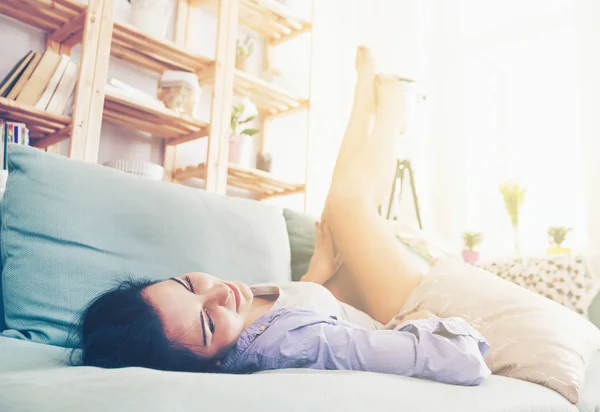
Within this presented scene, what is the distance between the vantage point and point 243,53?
286 centimetres

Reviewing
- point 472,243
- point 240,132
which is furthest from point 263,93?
point 472,243

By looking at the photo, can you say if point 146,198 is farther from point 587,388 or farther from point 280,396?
point 587,388

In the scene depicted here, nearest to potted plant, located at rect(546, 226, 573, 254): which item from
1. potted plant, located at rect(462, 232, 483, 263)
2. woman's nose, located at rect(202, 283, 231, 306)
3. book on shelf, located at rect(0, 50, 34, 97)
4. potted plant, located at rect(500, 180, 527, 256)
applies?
potted plant, located at rect(500, 180, 527, 256)

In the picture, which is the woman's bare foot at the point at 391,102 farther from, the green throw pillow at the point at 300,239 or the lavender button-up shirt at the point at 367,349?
the lavender button-up shirt at the point at 367,349

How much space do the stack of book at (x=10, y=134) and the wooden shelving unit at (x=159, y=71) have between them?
41mm

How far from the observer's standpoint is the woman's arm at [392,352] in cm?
75

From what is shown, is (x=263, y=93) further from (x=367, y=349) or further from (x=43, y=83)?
(x=367, y=349)

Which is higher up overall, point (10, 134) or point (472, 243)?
point (10, 134)

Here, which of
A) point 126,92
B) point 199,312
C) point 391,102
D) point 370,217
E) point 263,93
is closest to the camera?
point 199,312

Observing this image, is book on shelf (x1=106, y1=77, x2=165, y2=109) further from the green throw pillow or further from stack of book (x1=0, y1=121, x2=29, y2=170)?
the green throw pillow

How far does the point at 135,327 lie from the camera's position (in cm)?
77

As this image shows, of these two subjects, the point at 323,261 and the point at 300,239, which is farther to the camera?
the point at 300,239

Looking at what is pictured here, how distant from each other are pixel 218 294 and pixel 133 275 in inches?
9.7

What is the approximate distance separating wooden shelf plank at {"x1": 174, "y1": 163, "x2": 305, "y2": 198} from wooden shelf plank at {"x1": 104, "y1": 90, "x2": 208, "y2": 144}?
0.55 ft
